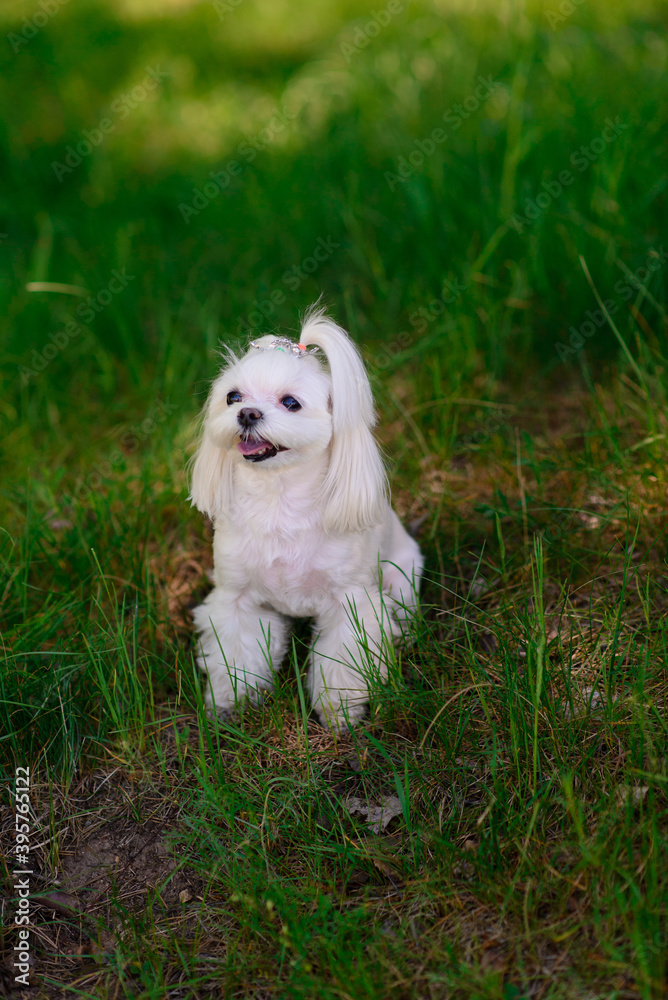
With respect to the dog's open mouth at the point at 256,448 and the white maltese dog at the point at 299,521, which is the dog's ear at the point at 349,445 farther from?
the dog's open mouth at the point at 256,448

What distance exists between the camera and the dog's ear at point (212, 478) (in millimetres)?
2658

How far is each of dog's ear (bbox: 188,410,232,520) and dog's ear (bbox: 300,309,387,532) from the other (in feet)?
1.12

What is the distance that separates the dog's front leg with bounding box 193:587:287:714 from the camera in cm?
281

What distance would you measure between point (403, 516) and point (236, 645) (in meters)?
1.05

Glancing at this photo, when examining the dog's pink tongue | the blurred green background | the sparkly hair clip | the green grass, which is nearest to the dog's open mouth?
the dog's pink tongue

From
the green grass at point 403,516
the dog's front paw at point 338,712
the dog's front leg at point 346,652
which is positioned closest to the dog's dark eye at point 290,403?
the dog's front leg at point 346,652

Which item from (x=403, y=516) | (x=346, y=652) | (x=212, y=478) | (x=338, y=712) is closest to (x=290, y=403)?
(x=212, y=478)

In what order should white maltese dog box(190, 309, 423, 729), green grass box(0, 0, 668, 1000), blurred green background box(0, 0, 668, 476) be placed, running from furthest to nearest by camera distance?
blurred green background box(0, 0, 668, 476) < white maltese dog box(190, 309, 423, 729) < green grass box(0, 0, 668, 1000)

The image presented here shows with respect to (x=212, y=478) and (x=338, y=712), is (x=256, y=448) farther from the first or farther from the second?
(x=338, y=712)

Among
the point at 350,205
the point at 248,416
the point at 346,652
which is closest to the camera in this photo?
the point at 248,416

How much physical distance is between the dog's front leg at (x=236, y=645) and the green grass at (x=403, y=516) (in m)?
0.09

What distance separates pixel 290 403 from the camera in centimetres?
251

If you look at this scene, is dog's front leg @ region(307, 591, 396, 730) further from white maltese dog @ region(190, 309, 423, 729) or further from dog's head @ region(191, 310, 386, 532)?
dog's head @ region(191, 310, 386, 532)

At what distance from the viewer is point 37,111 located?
6.53m
